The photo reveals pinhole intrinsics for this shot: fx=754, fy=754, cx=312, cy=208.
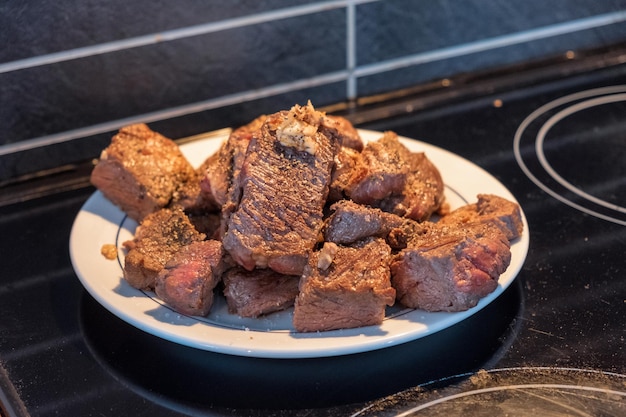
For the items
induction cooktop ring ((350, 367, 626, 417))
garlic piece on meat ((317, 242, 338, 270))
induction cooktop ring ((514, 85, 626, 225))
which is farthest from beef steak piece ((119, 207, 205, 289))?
induction cooktop ring ((514, 85, 626, 225))

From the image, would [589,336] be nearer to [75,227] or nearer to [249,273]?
[249,273]

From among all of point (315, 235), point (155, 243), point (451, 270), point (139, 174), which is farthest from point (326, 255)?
point (139, 174)

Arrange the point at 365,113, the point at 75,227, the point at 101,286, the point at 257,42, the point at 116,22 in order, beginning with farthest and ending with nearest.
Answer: the point at 365,113
the point at 257,42
the point at 116,22
the point at 75,227
the point at 101,286

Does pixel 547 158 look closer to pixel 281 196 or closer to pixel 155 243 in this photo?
pixel 281 196

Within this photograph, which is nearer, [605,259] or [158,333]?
[158,333]

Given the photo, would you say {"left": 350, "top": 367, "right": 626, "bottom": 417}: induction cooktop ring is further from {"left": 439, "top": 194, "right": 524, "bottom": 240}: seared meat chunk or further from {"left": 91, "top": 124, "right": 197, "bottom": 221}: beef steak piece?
{"left": 91, "top": 124, "right": 197, "bottom": 221}: beef steak piece

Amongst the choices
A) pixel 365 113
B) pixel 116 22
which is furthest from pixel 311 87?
pixel 116 22

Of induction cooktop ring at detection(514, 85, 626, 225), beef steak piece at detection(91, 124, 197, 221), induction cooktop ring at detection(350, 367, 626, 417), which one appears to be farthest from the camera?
induction cooktop ring at detection(514, 85, 626, 225)
